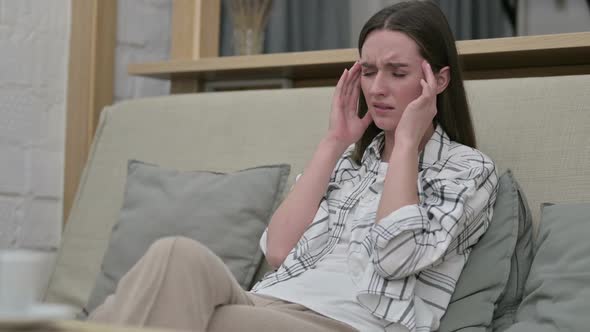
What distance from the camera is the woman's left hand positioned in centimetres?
192

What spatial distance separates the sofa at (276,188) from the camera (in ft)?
6.18

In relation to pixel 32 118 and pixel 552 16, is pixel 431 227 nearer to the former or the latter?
pixel 32 118

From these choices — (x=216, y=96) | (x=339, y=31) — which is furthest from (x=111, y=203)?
(x=339, y=31)

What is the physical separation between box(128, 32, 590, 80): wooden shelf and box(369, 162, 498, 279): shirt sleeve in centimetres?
65

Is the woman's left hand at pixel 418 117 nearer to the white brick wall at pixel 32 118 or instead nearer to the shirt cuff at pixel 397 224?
the shirt cuff at pixel 397 224

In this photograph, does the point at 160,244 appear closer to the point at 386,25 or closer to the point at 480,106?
the point at 386,25

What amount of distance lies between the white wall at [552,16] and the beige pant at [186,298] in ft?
8.96

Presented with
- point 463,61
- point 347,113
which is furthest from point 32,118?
point 463,61

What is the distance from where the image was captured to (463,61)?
2.60m

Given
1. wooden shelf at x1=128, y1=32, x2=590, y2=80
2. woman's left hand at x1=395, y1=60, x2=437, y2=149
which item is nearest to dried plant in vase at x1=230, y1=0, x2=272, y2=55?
wooden shelf at x1=128, y1=32, x2=590, y2=80

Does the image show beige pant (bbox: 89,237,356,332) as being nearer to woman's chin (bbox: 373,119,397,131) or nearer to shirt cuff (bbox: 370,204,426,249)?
shirt cuff (bbox: 370,204,426,249)

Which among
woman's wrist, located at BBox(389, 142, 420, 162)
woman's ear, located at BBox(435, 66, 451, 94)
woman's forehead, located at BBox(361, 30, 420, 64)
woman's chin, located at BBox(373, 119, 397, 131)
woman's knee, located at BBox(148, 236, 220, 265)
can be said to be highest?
woman's forehead, located at BBox(361, 30, 420, 64)

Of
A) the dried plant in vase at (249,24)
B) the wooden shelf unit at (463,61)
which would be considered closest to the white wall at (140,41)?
the wooden shelf unit at (463,61)

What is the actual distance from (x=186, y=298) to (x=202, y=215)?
→ 35.6 inches
